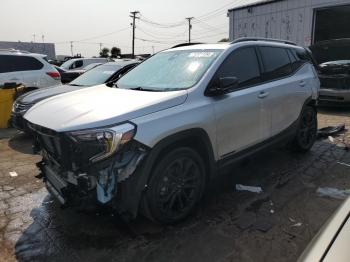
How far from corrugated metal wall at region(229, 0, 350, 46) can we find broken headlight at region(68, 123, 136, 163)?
17.7m

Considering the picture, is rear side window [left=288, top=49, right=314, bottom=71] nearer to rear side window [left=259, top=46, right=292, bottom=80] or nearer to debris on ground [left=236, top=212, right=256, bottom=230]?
rear side window [left=259, top=46, right=292, bottom=80]

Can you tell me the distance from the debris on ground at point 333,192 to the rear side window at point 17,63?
27.8 ft

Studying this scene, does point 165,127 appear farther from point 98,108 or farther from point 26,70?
point 26,70

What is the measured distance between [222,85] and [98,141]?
1.49 metres

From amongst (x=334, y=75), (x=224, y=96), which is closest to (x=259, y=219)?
(x=224, y=96)

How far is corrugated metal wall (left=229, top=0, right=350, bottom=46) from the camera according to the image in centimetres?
1928

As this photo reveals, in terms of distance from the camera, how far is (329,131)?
7.35 m

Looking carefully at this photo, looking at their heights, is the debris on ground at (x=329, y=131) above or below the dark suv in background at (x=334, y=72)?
below

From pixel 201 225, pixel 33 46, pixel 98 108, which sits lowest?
pixel 201 225

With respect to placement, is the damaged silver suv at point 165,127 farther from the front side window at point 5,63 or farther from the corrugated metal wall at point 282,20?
the corrugated metal wall at point 282,20

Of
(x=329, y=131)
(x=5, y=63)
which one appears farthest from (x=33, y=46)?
(x=329, y=131)

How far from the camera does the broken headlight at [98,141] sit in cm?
304

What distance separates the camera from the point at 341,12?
2022 cm

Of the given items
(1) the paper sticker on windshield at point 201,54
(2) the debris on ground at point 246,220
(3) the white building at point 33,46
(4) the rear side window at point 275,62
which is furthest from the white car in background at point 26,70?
(3) the white building at point 33,46
